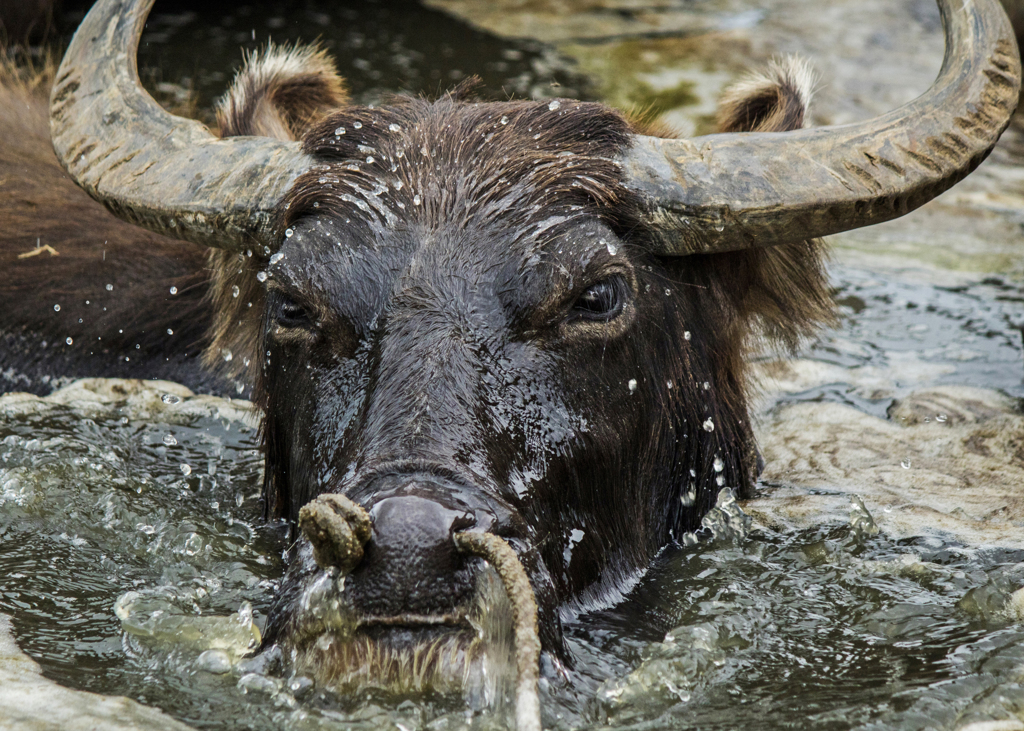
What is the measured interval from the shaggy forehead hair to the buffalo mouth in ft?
3.75

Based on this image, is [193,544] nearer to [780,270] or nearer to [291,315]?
[291,315]

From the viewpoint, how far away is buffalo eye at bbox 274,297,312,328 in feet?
11.1

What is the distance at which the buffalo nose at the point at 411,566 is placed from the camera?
257 centimetres

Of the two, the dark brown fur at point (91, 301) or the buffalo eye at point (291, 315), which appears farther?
the dark brown fur at point (91, 301)

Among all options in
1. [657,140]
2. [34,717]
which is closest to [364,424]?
[34,717]

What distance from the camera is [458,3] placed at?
1121 cm

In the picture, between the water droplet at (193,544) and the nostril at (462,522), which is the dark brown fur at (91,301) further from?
the nostril at (462,522)

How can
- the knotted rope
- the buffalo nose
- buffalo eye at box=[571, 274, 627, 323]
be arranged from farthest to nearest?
1. buffalo eye at box=[571, 274, 627, 323]
2. the buffalo nose
3. the knotted rope

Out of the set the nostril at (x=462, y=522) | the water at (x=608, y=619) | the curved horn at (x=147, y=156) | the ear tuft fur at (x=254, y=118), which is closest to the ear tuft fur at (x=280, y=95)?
the ear tuft fur at (x=254, y=118)

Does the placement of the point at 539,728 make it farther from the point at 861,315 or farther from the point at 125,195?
the point at 861,315

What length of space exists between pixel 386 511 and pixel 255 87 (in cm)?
221

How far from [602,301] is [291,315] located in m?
0.89

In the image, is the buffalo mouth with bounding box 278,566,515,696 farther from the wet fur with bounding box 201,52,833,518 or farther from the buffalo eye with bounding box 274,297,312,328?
the wet fur with bounding box 201,52,833,518

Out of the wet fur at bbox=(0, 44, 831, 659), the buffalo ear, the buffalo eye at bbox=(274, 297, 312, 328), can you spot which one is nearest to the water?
the wet fur at bbox=(0, 44, 831, 659)
